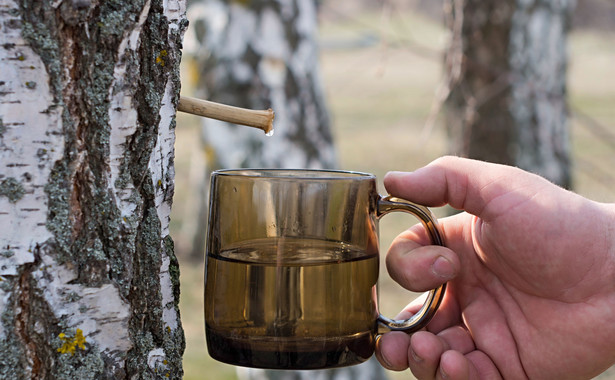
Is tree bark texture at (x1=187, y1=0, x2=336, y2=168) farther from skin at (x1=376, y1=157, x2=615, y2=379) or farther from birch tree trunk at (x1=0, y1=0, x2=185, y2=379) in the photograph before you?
birch tree trunk at (x1=0, y1=0, x2=185, y2=379)

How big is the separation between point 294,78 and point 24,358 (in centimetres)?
250

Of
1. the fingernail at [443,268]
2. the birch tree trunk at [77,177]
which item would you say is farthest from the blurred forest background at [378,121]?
the birch tree trunk at [77,177]

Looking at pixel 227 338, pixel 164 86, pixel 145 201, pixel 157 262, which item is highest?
pixel 164 86

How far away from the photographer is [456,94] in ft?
14.1

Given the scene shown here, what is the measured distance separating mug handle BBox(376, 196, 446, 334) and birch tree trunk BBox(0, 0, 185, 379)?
0.45 m

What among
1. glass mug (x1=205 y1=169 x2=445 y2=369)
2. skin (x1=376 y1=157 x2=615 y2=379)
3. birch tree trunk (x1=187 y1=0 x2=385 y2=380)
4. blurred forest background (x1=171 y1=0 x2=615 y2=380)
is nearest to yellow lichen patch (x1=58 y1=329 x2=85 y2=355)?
glass mug (x1=205 y1=169 x2=445 y2=369)

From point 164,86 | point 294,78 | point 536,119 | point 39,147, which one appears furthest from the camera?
point 536,119

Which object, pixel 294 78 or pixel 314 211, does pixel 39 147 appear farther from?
pixel 294 78

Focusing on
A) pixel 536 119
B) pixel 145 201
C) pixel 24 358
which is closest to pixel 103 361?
pixel 24 358

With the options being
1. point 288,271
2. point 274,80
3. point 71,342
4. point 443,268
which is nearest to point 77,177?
point 71,342

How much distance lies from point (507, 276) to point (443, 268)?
0.88 feet

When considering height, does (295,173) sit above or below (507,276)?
above

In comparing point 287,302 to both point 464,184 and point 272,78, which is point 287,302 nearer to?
point 464,184

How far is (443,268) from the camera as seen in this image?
1.43 metres
